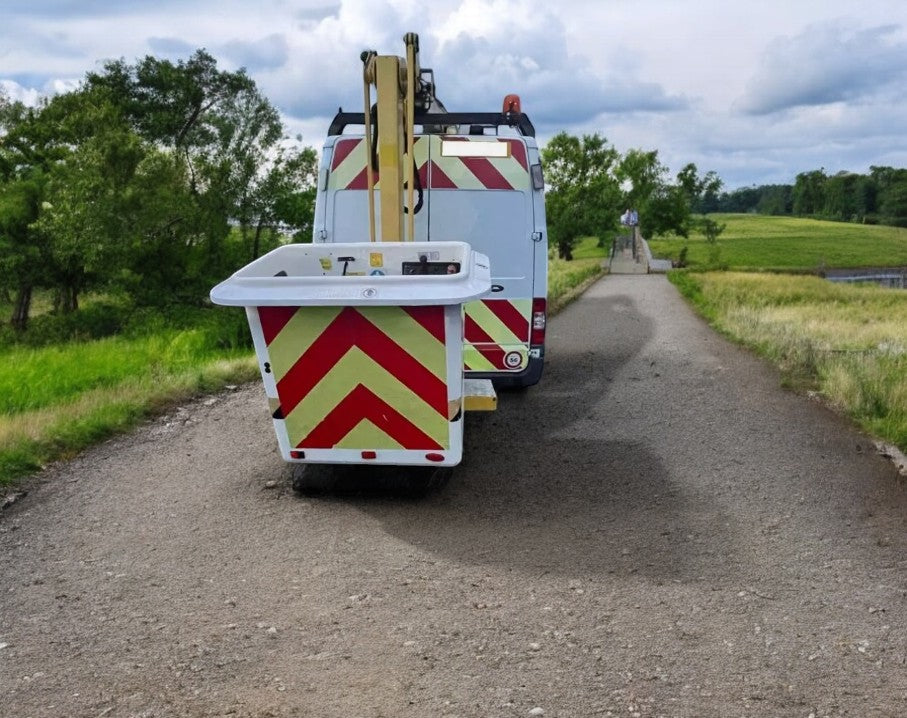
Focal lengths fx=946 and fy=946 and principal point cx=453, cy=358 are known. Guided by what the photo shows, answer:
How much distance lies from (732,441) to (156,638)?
5.24m

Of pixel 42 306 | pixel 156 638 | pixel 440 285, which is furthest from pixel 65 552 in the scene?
pixel 42 306

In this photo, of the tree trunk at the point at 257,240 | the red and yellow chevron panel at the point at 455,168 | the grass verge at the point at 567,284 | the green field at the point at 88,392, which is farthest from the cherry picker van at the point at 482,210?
the tree trunk at the point at 257,240

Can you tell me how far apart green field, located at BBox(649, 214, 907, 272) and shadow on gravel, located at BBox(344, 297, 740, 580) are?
55.4 metres

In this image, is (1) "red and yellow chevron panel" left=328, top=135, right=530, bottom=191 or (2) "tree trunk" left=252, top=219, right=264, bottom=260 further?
(2) "tree trunk" left=252, top=219, right=264, bottom=260

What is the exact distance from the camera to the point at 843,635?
4.24 m

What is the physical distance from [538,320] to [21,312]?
2912 centimetres

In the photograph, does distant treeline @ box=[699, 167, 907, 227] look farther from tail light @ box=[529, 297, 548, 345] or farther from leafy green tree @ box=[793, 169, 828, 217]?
→ tail light @ box=[529, 297, 548, 345]

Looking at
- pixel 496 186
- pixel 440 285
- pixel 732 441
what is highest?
pixel 496 186

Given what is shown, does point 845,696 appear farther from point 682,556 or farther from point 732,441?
point 732,441

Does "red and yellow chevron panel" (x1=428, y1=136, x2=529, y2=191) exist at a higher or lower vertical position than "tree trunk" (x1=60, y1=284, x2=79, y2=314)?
higher

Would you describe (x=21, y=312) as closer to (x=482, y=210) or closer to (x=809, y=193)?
(x=482, y=210)

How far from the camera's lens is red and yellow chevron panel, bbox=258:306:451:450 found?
18.9 feet

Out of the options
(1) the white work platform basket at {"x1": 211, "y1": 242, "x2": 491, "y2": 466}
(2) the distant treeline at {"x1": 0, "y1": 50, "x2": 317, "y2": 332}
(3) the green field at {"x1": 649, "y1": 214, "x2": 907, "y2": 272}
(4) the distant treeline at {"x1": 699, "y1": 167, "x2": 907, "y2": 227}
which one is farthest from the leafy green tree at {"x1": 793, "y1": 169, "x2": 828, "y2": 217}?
(1) the white work platform basket at {"x1": 211, "y1": 242, "x2": 491, "y2": 466}

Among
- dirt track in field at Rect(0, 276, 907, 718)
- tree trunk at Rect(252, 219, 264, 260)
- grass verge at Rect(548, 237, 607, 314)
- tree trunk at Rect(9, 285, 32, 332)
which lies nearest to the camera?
dirt track in field at Rect(0, 276, 907, 718)
